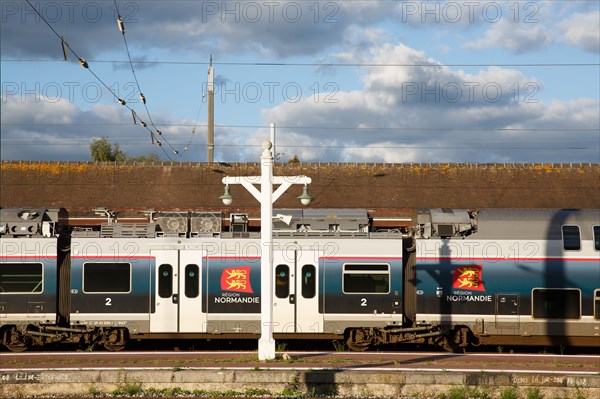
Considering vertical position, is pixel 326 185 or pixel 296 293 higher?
pixel 326 185

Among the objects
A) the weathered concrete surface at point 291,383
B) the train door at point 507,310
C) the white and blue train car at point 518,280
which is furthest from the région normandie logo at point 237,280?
the train door at point 507,310

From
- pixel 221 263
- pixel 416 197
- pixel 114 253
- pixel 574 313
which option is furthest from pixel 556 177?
pixel 114 253

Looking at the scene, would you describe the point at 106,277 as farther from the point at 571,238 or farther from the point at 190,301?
the point at 571,238

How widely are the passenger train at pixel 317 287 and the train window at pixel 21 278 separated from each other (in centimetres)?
3

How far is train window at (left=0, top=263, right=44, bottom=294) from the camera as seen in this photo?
70.9 feet

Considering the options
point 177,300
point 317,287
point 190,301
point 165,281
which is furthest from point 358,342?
point 165,281

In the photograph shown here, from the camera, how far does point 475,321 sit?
21531 mm

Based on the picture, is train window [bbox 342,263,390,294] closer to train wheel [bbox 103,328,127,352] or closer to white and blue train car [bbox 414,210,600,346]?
white and blue train car [bbox 414,210,600,346]

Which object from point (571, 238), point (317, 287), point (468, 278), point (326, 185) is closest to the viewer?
point (571, 238)

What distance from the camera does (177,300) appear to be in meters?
21.7

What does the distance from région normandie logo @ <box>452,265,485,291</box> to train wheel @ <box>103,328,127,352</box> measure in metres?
9.77

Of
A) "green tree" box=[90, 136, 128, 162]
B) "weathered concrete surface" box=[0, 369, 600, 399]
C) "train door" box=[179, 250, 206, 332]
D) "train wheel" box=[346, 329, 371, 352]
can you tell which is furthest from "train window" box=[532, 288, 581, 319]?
"green tree" box=[90, 136, 128, 162]

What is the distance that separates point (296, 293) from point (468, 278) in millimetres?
4979

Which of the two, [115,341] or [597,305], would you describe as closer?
[597,305]
